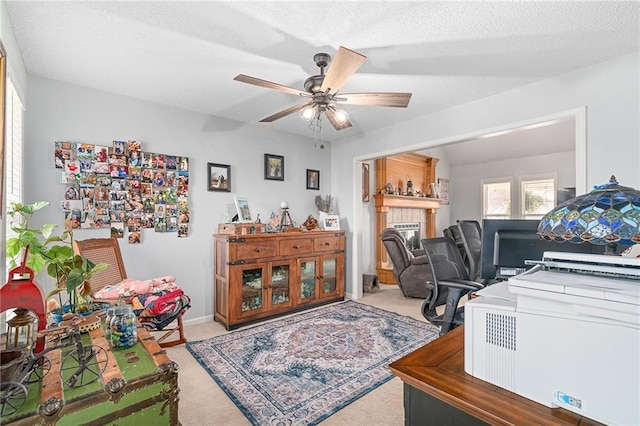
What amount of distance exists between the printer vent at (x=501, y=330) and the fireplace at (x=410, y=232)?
528 centimetres

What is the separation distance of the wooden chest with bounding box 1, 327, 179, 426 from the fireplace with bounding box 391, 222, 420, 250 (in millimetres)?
5341

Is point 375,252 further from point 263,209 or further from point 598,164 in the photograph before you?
point 598,164

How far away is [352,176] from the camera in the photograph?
4.54 metres

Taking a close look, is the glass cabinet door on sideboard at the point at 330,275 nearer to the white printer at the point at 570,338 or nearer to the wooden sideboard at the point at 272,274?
the wooden sideboard at the point at 272,274

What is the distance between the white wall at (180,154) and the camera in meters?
2.64

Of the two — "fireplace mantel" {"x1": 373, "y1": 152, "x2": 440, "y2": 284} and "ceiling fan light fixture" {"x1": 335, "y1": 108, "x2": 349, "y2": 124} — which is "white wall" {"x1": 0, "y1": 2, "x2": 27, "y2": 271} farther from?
"fireplace mantel" {"x1": 373, "y1": 152, "x2": 440, "y2": 284}

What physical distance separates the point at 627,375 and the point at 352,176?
3.98 m

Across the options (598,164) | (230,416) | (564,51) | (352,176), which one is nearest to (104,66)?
(230,416)

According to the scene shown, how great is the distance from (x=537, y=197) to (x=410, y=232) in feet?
9.35

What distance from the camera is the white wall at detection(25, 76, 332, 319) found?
104 inches

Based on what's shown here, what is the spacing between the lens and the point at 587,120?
2.47 metres

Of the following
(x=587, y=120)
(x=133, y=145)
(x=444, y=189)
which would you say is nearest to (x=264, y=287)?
(x=133, y=145)

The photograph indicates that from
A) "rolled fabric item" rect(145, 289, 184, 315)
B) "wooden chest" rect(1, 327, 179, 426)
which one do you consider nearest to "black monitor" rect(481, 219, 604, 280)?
"wooden chest" rect(1, 327, 179, 426)

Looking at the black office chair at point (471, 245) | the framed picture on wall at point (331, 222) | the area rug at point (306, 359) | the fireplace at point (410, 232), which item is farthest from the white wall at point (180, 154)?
the fireplace at point (410, 232)
